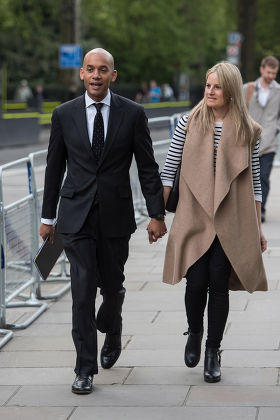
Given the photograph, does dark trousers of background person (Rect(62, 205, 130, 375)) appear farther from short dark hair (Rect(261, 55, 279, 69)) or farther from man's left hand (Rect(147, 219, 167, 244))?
short dark hair (Rect(261, 55, 279, 69))

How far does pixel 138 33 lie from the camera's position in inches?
2226

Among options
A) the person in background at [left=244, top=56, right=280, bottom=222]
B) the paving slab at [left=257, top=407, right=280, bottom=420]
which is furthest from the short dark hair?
the paving slab at [left=257, top=407, right=280, bottom=420]

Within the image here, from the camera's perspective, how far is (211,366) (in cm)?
546

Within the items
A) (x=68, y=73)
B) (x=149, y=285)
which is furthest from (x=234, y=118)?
(x=68, y=73)

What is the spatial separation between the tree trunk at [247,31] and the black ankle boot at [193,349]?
29.1m

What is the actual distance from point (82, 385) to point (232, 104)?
161 centimetres

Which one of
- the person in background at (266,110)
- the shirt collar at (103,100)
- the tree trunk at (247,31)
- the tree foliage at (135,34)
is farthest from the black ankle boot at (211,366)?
the tree foliage at (135,34)

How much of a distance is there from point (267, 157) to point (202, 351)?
518cm

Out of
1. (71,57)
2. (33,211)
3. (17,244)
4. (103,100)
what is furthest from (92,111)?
(71,57)

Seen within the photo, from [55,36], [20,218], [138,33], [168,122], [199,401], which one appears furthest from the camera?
[138,33]

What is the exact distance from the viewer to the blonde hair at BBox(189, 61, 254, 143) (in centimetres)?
527

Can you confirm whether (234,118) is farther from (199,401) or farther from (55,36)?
(55,36)

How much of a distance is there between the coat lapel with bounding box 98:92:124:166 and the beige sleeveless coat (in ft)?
1.22

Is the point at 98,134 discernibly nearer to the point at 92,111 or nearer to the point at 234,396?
the point at 92,111
